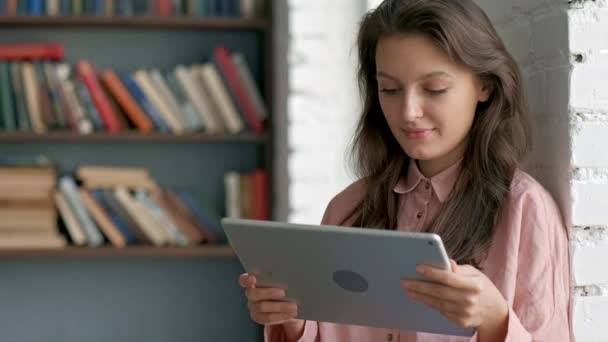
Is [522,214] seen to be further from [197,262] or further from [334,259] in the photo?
[197,262]

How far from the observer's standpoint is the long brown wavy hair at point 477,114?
139 centimetres

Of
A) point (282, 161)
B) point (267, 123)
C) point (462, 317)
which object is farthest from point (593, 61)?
point (267, 123)

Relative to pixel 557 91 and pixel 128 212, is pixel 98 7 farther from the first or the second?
pixel 557 91

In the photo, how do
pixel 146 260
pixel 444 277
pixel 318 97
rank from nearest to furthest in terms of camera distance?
pixel 444 277 → pixel 318 97 → pixel 146 260

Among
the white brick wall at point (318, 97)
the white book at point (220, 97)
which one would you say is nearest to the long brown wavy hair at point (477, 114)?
the white brick wall at point (318, 97)

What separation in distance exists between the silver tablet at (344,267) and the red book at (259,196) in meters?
2.14

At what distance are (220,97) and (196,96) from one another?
91 millimetres

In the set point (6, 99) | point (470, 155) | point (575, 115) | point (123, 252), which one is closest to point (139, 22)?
point (6, 99)

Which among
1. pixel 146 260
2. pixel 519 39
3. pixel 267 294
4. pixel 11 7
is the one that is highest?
pixel 11 7

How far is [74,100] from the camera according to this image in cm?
342

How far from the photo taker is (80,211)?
135 inches

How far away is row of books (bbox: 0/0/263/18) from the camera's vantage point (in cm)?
343

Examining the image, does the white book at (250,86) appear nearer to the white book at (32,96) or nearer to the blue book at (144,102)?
the blue book at (144,102)

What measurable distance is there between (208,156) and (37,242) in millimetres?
698
